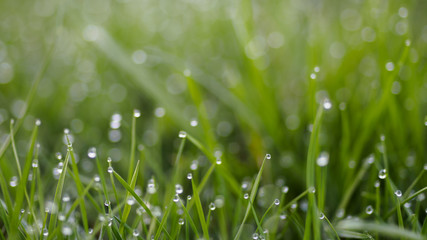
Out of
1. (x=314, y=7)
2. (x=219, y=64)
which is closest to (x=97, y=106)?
(x=219, y=64)

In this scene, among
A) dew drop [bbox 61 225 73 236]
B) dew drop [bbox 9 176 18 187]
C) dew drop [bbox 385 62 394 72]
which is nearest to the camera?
dew drop [bbox 61 225 73 236]

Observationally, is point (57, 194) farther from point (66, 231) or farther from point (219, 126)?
point (219, 126)

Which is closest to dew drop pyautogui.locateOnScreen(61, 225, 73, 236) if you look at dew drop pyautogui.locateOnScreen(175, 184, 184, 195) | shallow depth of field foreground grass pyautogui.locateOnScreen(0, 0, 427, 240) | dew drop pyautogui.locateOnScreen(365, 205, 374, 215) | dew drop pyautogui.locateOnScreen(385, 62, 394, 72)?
Answer: shallow depth of field foreground grass pyautogui.locateOnScreen(0, 0, 427, 240)

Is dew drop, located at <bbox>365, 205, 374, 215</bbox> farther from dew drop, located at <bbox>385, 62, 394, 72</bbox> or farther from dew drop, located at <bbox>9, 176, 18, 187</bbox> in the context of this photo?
dew drop, located at <bbox>9, 176, 18, 187</bbox>

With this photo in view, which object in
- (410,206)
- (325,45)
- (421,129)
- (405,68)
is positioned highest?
(325,45)

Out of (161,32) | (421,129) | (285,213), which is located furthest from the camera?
(161,32)

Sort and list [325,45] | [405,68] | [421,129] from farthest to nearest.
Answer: [325,45] < [405,68] < [421,129]

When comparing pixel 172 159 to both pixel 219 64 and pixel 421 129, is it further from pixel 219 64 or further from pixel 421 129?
pixel 421 129

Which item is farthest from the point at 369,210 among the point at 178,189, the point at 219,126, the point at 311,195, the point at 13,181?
the point at 13,181
